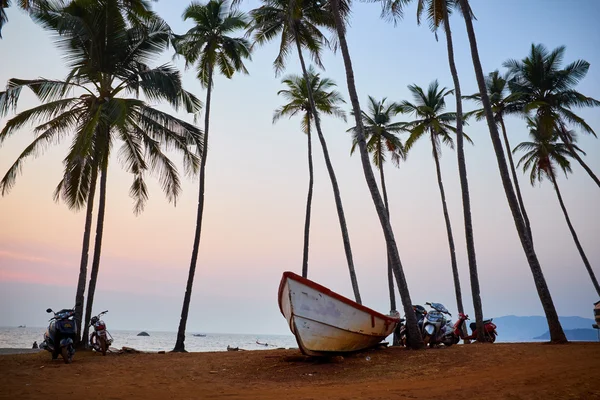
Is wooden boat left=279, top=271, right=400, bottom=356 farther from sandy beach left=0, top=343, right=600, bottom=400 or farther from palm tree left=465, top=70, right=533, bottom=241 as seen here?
palm tree left=465, top=70, right=533, bottom=241

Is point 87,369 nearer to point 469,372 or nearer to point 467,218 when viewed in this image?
point 469,372

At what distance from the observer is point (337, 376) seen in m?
9.09

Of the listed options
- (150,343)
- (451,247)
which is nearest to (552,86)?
(451,247)

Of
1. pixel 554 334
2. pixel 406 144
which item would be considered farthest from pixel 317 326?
pixel 406 144

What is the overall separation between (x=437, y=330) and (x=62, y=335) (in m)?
10.0

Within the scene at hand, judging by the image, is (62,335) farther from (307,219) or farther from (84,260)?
(307,219)

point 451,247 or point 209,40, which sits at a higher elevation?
point 209,40

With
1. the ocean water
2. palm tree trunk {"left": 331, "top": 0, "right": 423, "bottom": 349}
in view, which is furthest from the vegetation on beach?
the ocean water

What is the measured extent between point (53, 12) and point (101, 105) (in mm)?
4143

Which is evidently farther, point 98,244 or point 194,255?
A: point 194,255

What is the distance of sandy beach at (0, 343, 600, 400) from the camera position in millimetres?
6703

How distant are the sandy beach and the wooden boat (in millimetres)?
412

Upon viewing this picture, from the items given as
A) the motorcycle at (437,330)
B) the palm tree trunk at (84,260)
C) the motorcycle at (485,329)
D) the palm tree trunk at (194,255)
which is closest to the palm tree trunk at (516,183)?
the motorcycle at (485,329)

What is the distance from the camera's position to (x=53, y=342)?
37.7 feet
